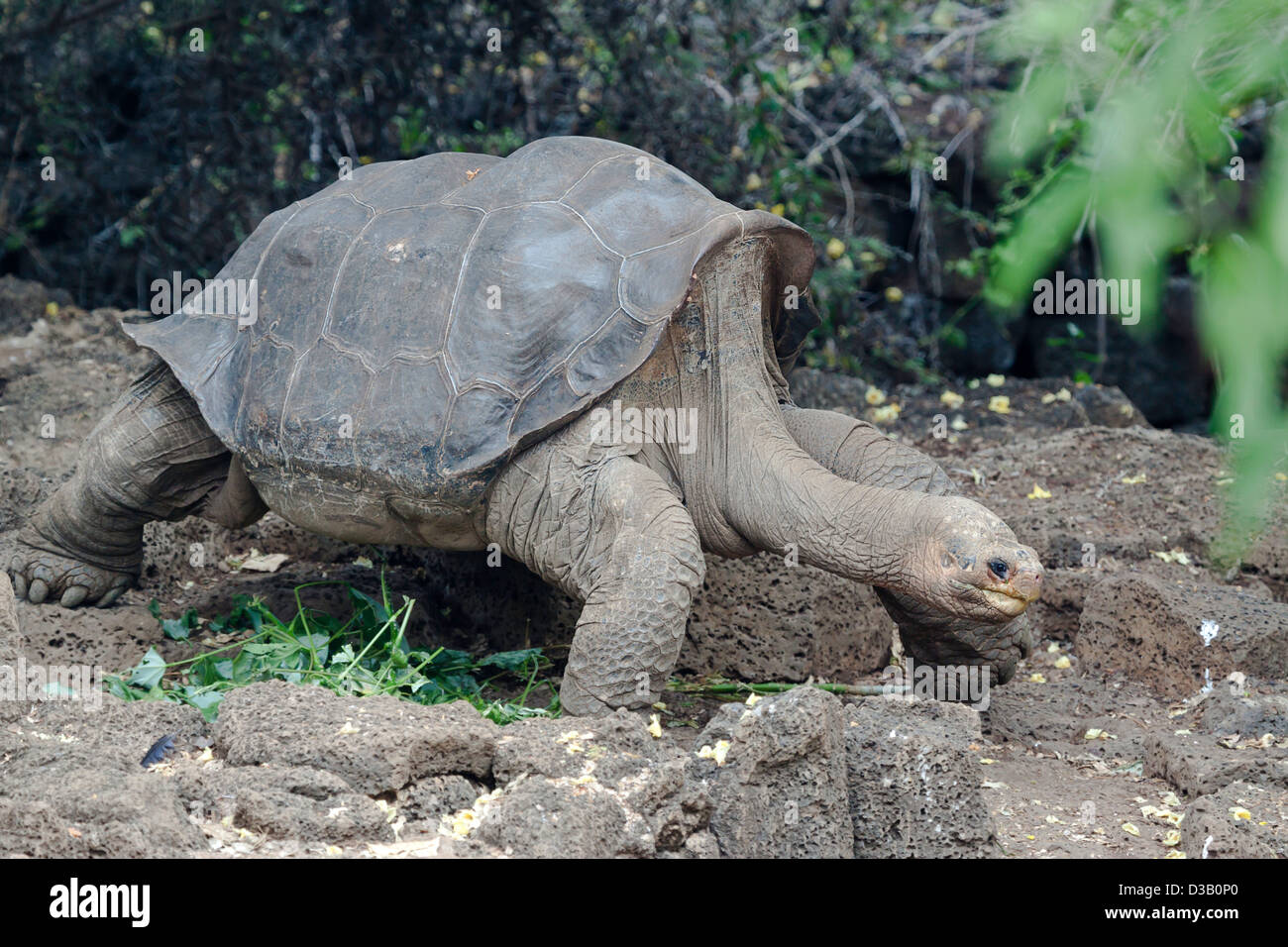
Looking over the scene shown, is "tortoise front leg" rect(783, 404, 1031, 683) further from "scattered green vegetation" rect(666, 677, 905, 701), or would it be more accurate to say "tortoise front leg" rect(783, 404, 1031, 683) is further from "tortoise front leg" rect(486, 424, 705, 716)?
"tortoise front leg" rect(486, 424, 705, 716)

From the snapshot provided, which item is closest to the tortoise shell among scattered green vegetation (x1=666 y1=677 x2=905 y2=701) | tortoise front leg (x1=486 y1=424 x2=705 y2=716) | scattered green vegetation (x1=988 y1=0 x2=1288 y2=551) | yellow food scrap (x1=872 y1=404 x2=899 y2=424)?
tortoise front leg (x1=486 y1=424 x2=705 y2=716)

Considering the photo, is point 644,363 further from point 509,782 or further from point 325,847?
point 325,847

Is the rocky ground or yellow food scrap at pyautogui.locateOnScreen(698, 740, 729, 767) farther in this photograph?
yellow food scrap at pyautogui.locateOnScreen(698, 740, 729, 767)

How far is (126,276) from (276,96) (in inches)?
66.6

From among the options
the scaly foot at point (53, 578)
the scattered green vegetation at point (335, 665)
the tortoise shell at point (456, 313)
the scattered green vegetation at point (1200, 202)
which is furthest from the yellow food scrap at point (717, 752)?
the scaly foot at point (53, 578)

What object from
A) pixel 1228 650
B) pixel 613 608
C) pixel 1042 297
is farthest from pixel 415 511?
pixel 1042 297

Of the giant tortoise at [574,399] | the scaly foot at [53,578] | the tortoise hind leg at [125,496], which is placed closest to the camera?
the giant tortoise at [574,399]

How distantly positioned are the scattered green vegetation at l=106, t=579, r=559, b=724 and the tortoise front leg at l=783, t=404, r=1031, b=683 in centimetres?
113

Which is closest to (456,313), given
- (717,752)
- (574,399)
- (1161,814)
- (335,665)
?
(574,399)

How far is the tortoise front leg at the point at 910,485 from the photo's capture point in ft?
13.6

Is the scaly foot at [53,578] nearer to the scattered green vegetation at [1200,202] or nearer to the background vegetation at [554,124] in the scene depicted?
the background vegetation at [554,124]

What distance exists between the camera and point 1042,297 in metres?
8.77

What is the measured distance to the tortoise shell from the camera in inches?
152

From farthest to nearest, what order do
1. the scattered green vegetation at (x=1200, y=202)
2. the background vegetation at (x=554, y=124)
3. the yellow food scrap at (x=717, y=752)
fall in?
the background vegetation at (x=554, y=124), the yellow food scrap at (x=717, y=752), the scattered green vegetation at (x=1200, y=202)
